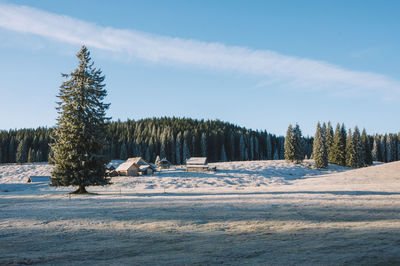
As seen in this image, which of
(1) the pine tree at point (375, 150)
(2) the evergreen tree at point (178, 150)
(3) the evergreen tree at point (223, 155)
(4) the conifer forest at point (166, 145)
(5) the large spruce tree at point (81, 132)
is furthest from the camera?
(3) the evergreen tree at point (223, 155)

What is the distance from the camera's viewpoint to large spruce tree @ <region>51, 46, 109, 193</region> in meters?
29.1

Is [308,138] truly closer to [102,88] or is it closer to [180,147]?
[180,147]

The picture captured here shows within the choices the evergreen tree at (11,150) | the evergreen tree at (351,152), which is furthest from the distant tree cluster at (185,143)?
the evergreen tree at (351,152)

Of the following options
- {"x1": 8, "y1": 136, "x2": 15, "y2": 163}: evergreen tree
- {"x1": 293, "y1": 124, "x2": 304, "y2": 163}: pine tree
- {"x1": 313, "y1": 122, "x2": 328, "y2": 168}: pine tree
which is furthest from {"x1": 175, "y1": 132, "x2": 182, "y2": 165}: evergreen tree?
{"x1": 8, "y1": 136, "x2": 15, "y2": 163}: evergreen tree

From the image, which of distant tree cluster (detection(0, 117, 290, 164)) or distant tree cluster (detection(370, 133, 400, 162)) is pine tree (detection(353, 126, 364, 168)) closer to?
distant tree cluster (detection(370, 133, 400, 162))

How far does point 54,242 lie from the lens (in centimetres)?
873

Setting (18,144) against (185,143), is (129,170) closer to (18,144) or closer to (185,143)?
(185,143)

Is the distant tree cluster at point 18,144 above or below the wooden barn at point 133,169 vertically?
above

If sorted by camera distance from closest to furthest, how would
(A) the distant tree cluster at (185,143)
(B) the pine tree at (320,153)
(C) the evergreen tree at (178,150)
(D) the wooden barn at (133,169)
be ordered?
(D) the wooden barn at (133,169) → (B) the pine tree at (320,153) → (A) the distant tree cluster at (185,143) → (C) the evergreen tree at (178,150)

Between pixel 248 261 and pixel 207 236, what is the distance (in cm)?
289

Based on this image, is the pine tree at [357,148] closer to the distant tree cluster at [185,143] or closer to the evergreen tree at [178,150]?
the distant tree cluster at [185,143]

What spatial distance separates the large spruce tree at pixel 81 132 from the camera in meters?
29.1

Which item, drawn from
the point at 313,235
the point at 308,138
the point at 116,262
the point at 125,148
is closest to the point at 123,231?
the point at 116,262

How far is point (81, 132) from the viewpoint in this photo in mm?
29375
